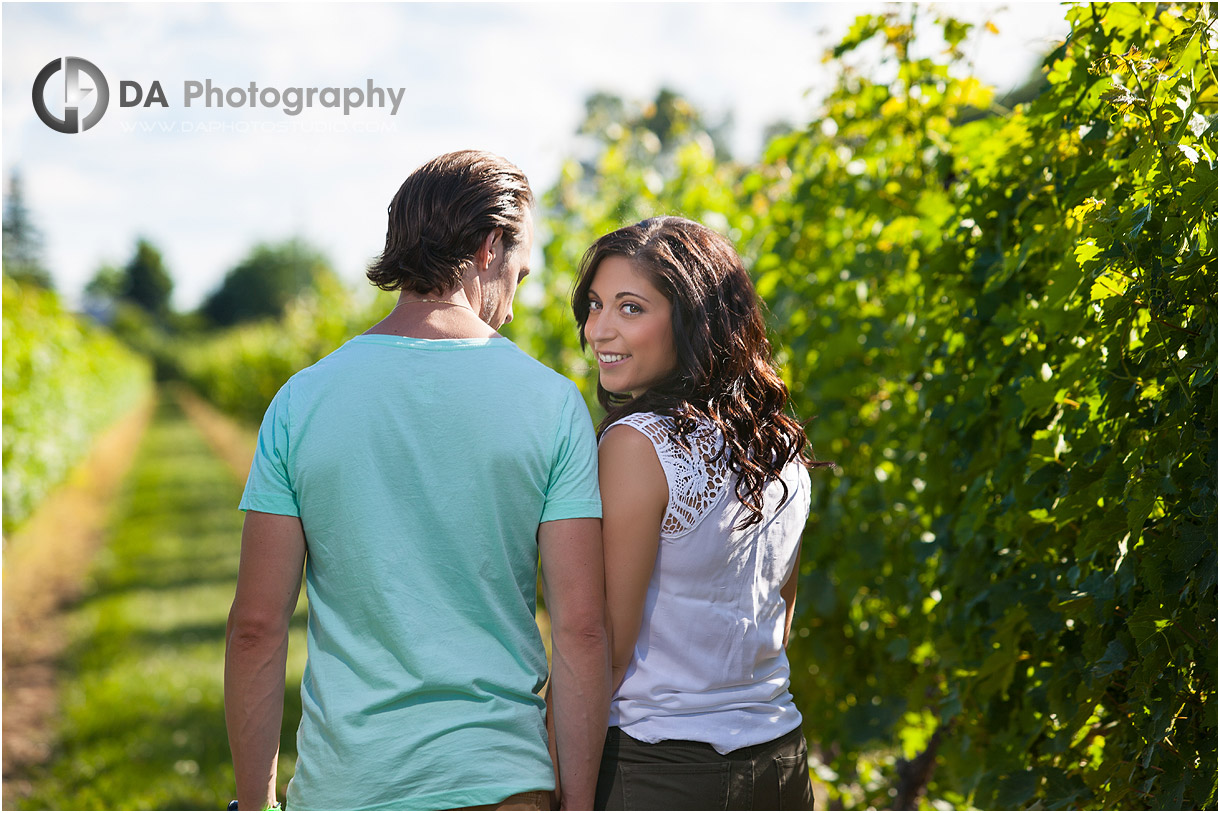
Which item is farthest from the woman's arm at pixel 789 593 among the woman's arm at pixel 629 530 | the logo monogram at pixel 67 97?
the logo monogram at pixel 67 97

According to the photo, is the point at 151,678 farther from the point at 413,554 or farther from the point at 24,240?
the point at 24,240

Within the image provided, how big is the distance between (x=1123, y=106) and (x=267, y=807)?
205 centimetres

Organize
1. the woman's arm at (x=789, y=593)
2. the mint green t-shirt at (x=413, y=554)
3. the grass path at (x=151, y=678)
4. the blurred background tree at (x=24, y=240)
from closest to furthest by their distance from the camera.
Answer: the mint green t-shirt at (x=413, y=554), the woman's arm at (x=789, y=593), the grass path at (x=151, y=678), the blurred background tree at (x=24, y=240)

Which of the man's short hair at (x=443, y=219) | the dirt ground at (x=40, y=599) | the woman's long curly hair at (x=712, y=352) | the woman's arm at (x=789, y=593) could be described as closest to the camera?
the man's short hair at (x=443, y=219)

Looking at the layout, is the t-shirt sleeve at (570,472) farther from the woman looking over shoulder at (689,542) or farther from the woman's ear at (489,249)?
the woman's ear at (489,249)

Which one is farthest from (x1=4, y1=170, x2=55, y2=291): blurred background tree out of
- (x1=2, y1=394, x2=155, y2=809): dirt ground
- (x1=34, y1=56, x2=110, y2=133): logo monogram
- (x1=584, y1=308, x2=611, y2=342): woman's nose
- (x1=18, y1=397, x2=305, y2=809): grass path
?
(x1=584, y1=308, x2=611, y2=342): woman's nose

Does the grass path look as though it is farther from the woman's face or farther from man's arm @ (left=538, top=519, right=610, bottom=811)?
the woman's face

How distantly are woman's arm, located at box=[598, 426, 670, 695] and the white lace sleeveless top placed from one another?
3cm

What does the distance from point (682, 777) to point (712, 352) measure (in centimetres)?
81

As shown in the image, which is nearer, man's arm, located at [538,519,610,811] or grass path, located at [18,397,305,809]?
man's arm, located at [538,519,610,811]

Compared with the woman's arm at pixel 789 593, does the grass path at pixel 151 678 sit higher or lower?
lower

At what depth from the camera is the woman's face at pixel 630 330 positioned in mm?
1953

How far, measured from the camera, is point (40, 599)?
9.05 m

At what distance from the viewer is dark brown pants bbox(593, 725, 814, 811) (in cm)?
174
